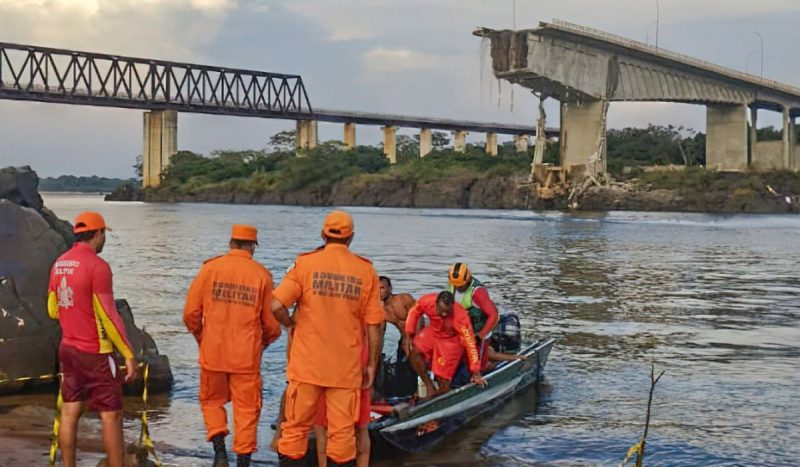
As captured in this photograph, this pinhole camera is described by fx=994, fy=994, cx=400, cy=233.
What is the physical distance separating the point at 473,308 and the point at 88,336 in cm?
477

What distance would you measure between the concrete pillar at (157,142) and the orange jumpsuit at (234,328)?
4930 inches

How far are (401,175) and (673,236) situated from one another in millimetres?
69104

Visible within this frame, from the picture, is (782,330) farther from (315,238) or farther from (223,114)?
(223,114)

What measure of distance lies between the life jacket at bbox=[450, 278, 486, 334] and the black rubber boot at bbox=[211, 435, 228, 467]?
332 centimetres

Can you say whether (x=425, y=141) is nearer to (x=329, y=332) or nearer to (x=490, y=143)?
(x=490, y=143)

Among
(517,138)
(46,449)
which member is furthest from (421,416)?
(517,138)

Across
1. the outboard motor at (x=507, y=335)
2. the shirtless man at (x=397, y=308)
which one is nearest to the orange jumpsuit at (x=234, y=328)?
the shirtless man at (x=397, y=308)

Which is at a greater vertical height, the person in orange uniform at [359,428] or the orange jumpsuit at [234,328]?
the orange jumpsuit at [234,328]

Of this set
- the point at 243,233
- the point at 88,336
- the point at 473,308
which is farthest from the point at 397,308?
the point at 88,336

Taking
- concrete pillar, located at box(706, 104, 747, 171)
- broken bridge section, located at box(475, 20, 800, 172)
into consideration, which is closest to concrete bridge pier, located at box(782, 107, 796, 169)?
broken bridge section, located at box(475, 20, 800, 172)

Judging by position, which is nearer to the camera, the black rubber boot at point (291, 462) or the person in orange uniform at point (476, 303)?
the black rubber boot at point (291, 462)

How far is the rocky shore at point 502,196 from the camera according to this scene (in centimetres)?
9088

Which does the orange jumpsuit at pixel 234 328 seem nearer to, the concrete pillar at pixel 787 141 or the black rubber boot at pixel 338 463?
the black rubber boot at pixel 338 463

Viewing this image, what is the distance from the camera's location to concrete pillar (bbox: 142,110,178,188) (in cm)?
13038
